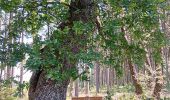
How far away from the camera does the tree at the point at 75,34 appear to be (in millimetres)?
5666

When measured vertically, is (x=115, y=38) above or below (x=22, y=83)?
above

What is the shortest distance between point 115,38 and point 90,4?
0.96 meters

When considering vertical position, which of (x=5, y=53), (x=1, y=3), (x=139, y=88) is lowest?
(x=139, y=88)

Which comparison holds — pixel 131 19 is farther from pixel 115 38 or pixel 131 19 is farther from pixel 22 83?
pixel 22 83

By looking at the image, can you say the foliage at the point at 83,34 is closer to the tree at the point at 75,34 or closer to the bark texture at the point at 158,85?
the tree at the point at 75,34

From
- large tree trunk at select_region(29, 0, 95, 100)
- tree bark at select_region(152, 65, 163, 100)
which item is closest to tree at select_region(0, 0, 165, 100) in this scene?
large tree trunk at select_region(29, 0, 95, 100)

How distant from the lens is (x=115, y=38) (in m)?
6.96

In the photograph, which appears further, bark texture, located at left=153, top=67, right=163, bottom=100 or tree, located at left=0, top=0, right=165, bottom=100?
bark texture, located at left=153, top=67, right=163, bottom=100

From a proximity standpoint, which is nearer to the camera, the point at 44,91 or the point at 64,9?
the point at 44,91

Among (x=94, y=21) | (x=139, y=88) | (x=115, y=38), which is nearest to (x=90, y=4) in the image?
(x=94, y=21)

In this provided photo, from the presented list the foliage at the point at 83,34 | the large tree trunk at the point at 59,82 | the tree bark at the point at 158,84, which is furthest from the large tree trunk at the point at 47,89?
the tree bark at the point at 158,84

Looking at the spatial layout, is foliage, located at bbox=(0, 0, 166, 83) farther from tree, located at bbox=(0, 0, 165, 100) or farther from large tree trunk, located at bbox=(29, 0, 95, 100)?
large tree trunk, located at bbox=(29, 0, 95, 100)

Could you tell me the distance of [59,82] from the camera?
20.5 feet

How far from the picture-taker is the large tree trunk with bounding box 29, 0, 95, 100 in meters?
6.62
